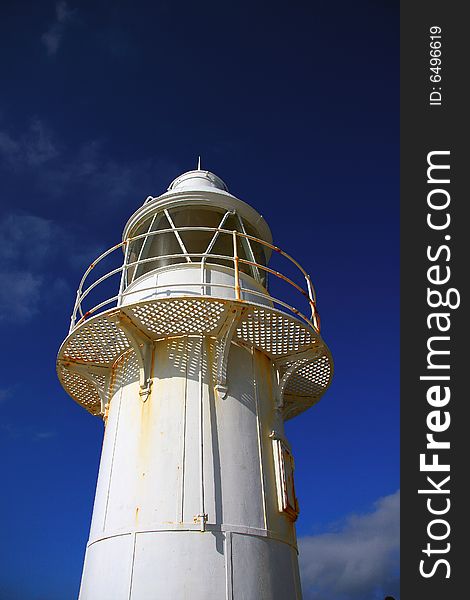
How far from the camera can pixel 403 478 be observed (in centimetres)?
664

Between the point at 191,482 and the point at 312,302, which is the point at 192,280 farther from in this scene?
the point at 191,482

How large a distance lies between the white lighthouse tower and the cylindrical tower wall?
2cm

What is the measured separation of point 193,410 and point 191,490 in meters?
1.26

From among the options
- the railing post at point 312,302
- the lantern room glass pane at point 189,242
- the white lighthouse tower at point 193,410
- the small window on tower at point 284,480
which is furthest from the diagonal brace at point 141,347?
the railing post at point 312,302

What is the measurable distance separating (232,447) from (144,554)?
6.46 ft

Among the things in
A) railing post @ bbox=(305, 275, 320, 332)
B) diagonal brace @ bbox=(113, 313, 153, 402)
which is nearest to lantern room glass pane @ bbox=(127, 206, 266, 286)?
railing post @ bbox=(305, 275, 320, 332)

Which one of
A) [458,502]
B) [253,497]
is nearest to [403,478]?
[458,502]

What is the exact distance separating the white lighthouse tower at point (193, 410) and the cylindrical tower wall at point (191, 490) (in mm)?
19

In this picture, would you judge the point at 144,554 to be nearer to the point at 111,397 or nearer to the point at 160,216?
the point at 111,397

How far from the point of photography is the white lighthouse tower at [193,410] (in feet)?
23.1

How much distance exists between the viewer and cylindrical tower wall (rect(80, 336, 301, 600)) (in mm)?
6902

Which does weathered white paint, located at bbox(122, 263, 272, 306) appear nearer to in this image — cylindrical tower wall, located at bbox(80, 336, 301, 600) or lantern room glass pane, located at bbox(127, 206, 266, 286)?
lantern room glass pane, located at bbox(127, 206, 266, 286)

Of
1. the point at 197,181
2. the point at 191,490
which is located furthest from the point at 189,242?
the point at 191,490

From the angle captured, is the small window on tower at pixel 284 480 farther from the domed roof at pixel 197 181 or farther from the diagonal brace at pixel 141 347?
the domed roof at pixel 197 181
